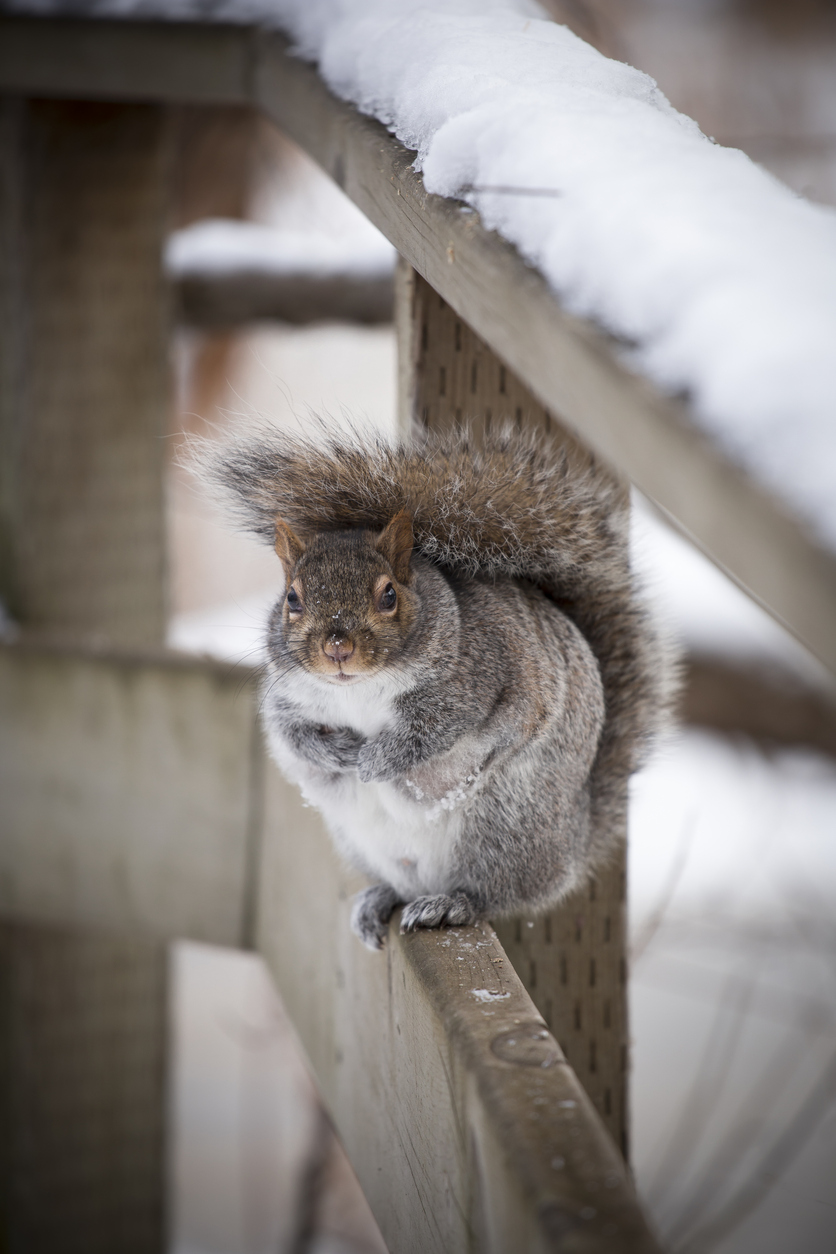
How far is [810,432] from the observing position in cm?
38

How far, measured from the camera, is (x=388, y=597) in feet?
2.72

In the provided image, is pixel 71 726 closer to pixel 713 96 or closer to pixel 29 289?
pixel 29 289

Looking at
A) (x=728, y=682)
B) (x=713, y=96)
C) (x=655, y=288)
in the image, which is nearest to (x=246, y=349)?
(x=713, y=96)

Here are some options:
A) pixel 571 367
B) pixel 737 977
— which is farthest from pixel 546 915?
pixel 737 977

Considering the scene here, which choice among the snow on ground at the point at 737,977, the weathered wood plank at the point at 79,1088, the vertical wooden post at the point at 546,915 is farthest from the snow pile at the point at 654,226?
the snow on ground at the point at 737,977

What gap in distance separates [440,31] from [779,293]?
1.71 feet

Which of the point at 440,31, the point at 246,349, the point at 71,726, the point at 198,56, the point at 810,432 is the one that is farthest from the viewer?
the point at 246,349

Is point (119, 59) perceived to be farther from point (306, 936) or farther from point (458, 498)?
point (306, 936)

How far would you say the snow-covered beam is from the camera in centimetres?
37

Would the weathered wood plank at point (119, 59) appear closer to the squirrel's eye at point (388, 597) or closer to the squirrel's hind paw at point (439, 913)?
the squirrel's eye at point (388, 597)

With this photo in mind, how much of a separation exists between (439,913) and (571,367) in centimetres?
51

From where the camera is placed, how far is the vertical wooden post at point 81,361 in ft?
5.44

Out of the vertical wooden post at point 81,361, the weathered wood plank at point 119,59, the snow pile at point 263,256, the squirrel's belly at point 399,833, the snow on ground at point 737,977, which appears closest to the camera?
the squirrel's belly at point 399,833

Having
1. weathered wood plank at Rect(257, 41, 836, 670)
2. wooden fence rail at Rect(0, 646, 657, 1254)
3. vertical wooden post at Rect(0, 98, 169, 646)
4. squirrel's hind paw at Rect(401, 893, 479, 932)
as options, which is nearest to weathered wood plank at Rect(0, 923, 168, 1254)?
wooden fence rail at Rect(0, 646, 657, 1254)
